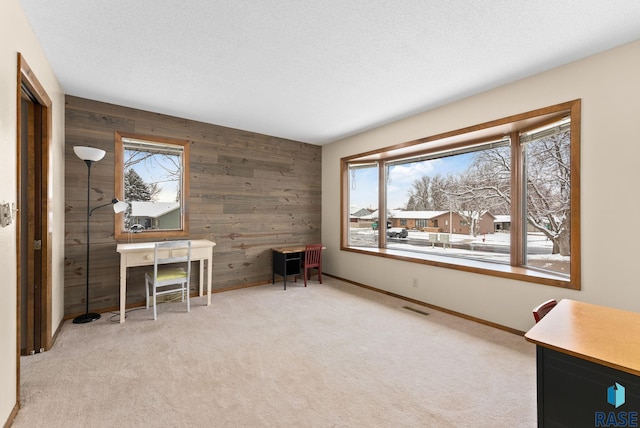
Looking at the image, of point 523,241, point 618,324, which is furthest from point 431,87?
point 618,324

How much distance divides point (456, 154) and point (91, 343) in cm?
471

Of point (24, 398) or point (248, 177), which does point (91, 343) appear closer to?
point (24, 398)

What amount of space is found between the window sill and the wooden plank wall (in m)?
1.63

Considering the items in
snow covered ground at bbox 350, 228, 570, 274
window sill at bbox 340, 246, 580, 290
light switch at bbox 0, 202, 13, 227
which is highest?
light switch at bbox 0, 202, 13, 227

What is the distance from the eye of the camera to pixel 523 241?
322cm

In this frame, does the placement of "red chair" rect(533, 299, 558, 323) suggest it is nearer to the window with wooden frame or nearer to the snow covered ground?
the snow covered ground

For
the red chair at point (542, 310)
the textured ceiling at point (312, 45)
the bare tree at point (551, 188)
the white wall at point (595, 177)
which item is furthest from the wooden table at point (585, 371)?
the textured ceiling at point (312, 45)

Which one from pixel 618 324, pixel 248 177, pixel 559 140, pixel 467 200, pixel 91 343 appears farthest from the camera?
pixel 248 177

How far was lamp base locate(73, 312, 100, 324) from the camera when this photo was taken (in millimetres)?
3121

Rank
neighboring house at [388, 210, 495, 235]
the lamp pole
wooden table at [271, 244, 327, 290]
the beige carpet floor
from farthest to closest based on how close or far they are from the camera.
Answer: wooden table at [271, 244, 327, 290], neighboring house at [388, 210, 495, 235], the lamp pole, the beige carpet floor

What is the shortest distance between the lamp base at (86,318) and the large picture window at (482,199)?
3.60 m

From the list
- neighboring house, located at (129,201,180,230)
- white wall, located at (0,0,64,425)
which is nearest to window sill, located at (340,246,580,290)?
neighboring house, located at (129,201,180,230)

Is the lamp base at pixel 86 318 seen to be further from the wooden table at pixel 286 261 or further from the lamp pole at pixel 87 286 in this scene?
the wooden table at pixel 286 261

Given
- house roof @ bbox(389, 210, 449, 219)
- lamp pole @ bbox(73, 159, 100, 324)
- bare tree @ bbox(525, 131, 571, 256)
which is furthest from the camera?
house roof @ bbox(389, 210, 449, 219)
